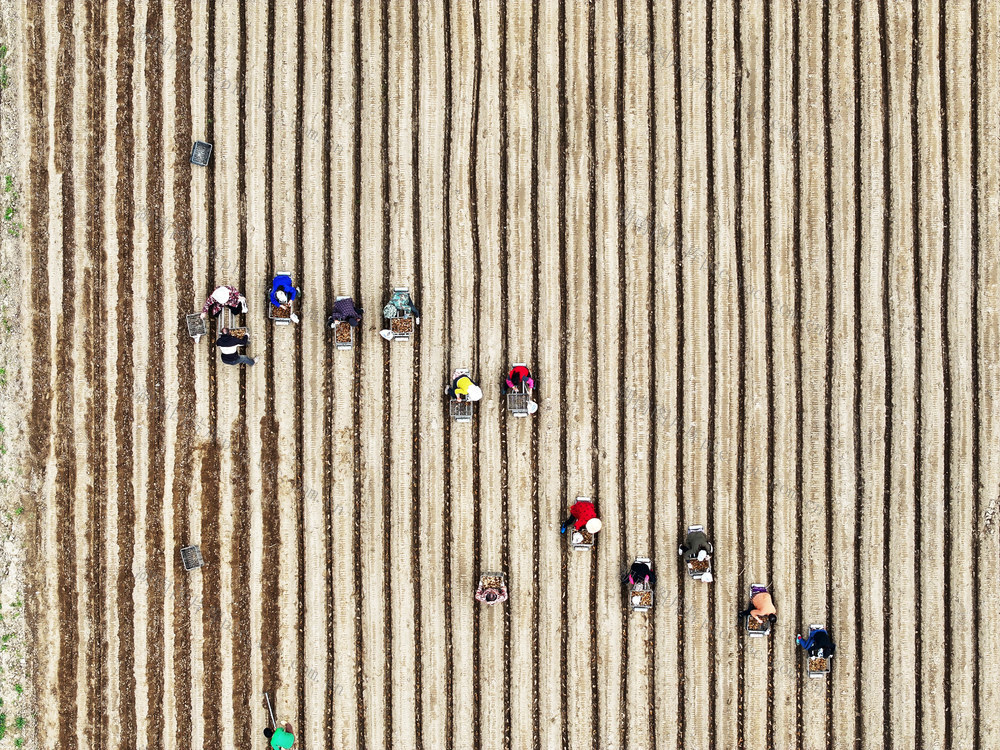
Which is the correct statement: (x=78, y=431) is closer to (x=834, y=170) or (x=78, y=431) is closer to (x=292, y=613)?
(x=292, y=613)

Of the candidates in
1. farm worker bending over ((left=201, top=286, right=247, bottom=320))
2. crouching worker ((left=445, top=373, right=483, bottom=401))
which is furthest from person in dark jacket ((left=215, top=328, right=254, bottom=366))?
crouching worker ((left=445, top=373, right=483, bottom=401))

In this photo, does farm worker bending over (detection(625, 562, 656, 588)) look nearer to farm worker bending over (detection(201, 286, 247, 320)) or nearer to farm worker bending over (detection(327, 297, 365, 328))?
farm worker bending over (detection(327, 297, 365, 328))

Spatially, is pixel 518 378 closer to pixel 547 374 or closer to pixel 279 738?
pixel 547 374

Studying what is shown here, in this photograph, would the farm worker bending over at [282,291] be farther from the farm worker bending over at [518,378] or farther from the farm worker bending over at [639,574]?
the farm worker bending over at [639,574]

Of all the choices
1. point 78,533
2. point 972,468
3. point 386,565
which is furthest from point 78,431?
point 972,468

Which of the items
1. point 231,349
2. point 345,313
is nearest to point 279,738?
point 231,349
